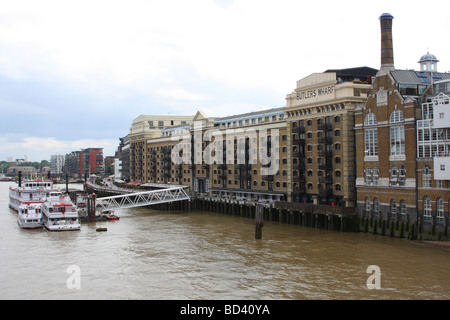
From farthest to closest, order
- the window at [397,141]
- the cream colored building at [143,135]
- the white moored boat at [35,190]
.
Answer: the cream colored building at [143,135], the white moored boat at [35,190], the window at [397,141]

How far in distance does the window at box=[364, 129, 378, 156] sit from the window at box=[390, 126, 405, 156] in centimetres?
282

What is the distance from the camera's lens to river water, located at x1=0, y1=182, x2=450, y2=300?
108 feet

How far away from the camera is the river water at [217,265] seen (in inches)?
1300

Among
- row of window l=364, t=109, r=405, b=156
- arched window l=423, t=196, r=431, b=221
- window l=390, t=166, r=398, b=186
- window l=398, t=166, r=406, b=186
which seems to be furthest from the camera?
window l=390, t=166, r=398, b=186

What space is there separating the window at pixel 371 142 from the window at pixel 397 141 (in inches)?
111

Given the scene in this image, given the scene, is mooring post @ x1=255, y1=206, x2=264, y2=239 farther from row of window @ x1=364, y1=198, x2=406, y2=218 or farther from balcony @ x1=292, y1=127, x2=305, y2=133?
balcony @ x1=292, y1=127, x2=305, y2=133

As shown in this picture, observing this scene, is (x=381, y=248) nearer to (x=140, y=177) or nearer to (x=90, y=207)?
(x=90, y=207)

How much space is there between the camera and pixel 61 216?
63000mm

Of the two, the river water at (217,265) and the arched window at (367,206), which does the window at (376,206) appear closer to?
the arched window at (367,206)

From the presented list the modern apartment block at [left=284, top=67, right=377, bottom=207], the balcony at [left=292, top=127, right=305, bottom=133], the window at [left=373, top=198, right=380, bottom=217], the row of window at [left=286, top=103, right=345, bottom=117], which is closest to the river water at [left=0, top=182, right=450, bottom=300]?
the window at [left=373, top=198, right=380, bottom=217]

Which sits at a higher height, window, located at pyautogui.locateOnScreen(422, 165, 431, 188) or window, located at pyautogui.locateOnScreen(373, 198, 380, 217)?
window, located at pyautogui.locateOnScreen(422, 165, 431, 188)

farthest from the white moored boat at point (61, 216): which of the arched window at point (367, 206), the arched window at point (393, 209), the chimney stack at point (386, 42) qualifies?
the chimney stack at point (386, 42)

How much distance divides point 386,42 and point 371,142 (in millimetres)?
13170
